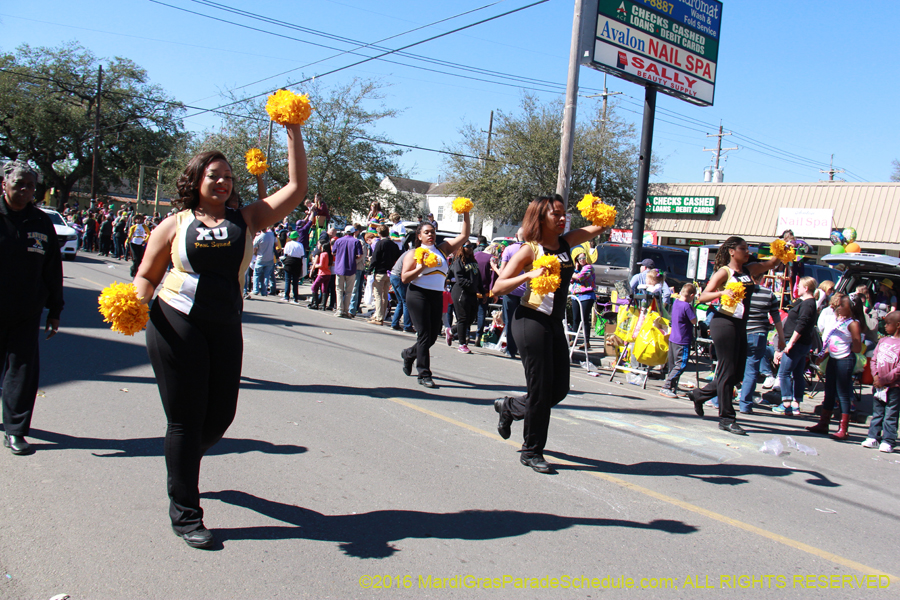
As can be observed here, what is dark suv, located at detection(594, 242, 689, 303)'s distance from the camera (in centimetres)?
1808

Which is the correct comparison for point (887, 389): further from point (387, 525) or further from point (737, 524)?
point (387, 525)

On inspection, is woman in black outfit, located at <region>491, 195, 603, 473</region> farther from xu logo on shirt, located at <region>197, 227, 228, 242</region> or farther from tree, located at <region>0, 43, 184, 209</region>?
tree, located at <region>0, 43, 184, 209</region>

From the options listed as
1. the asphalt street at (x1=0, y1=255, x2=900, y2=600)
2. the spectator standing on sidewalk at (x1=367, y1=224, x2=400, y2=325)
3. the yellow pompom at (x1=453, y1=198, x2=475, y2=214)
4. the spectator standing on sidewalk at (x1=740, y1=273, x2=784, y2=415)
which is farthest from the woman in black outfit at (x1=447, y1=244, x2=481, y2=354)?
the yellow pompom at (x1=453, y1=198, x2=475, y2=214)

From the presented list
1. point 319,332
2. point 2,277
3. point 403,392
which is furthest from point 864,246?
point 2,277

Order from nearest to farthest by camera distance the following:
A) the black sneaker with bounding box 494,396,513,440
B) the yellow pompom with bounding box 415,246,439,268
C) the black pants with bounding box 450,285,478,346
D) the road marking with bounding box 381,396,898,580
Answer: the road marking with bounding box 381,396,898,580 < the black sneaker with bounding box 494,396,513,440 < the yellow pompom with bounding box 415,246,439,268 < the black pants with bounding box 450,285,478,346

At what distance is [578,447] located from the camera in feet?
18.4

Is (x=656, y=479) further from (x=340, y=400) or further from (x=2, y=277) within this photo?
(x=2, y=277)

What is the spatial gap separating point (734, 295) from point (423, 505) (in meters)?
3.88

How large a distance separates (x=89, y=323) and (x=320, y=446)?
6840mm

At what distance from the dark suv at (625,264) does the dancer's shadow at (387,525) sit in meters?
14.1

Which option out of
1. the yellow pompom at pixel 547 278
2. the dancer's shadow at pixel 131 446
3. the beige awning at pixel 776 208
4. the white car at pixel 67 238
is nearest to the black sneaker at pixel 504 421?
the yellow pompom at pixel 547 278

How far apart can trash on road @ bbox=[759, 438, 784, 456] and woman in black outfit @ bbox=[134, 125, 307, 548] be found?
4948mm

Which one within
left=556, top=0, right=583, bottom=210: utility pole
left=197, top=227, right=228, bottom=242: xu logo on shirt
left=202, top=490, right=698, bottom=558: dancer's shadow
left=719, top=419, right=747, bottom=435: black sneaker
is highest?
left=556, top=0, right=583, bottom=210: utility pole

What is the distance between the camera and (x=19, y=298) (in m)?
4.41
